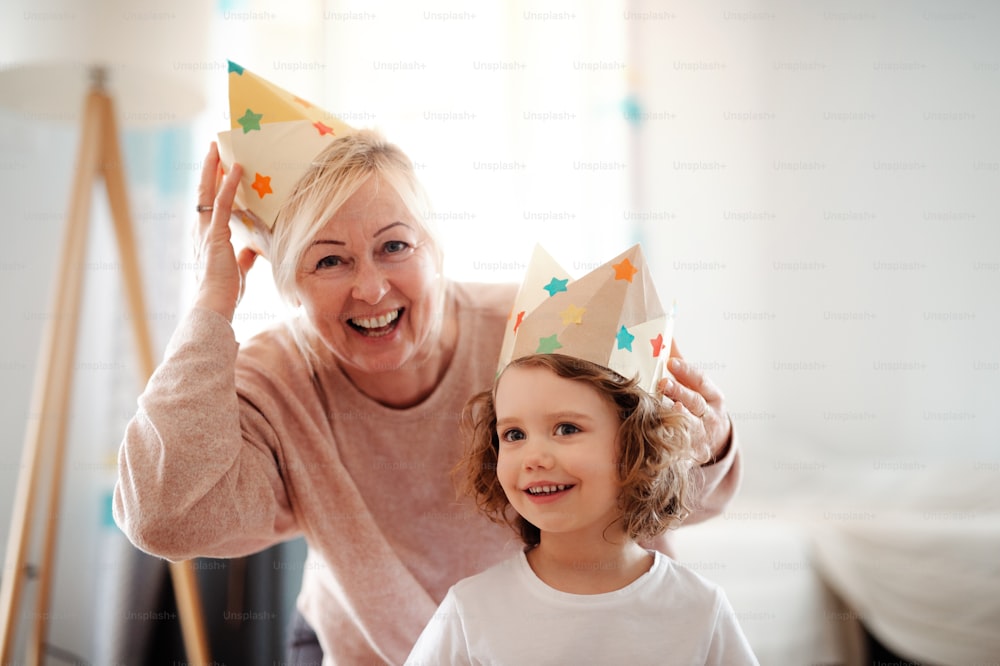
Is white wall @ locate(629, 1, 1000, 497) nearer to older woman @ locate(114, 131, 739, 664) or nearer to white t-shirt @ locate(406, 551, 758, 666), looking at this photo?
older woman @ locate(114, 131, 739, 664)

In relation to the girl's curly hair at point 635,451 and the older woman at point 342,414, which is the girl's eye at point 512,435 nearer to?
the girl's curly hair at point 635,451

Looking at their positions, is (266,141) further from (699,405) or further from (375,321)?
(699,405)

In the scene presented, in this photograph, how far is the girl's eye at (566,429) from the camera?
3.23ft

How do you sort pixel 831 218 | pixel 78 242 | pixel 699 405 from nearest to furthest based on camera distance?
1. pixel 699 405
2. pixel 78 242
3. pixel 831 218

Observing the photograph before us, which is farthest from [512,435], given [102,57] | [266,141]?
[102,57]

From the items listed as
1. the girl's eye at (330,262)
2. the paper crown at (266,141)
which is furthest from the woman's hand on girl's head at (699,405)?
the paper crown at (266,141)

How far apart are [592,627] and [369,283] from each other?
52 cm

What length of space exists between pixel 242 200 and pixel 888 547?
1.52 m

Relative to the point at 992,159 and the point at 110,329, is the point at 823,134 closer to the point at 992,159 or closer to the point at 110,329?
the point at 992,159

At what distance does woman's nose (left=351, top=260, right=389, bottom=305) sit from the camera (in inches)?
44.1

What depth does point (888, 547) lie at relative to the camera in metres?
1.81

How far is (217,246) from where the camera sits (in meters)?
1.16

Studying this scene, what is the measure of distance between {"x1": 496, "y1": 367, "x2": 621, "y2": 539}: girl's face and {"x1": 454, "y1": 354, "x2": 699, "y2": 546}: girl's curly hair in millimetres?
13

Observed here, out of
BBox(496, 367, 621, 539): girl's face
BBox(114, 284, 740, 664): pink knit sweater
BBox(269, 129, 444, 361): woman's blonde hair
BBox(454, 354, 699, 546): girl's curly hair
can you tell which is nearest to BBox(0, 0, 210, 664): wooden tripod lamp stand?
BBox(114, 284, 740, 664): pink knit sweater
